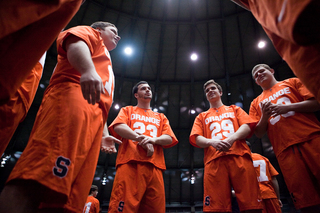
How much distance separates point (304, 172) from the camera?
2242mm

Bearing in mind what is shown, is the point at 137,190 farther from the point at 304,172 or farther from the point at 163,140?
the point at 304,172

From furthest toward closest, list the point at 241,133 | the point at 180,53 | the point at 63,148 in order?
the point at 180,53 < the point at 241,133 < the point at 63,148

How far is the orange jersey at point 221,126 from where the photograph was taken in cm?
279

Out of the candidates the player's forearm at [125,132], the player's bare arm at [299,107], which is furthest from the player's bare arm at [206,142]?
the player's forearm at [125,132]

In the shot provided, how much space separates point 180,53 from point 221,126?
9387mm

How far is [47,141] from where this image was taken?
1148 millimetres

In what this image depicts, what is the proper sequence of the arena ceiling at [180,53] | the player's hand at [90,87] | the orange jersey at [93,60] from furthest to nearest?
1. the arena ceiling at [180,53]
2. the orange jersey at [93,60]
3. the player's hand at [90,87]

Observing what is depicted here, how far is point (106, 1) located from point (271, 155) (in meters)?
14.7

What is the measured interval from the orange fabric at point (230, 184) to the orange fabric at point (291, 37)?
1.85m

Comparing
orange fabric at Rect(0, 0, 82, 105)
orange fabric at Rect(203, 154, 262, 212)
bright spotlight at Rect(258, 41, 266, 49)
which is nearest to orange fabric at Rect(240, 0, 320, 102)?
A: orange fabric at Rect(0, 0, 82, 105)

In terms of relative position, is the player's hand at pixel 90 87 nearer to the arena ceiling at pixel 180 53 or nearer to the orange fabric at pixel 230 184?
the orange fabric at pixel 230 184

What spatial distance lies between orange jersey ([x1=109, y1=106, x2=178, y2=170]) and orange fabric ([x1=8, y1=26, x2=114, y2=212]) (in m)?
1.24

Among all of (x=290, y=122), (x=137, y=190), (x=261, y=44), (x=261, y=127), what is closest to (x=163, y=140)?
(x=137, y=190)

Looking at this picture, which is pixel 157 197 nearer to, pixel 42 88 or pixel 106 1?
pixel 106 1
